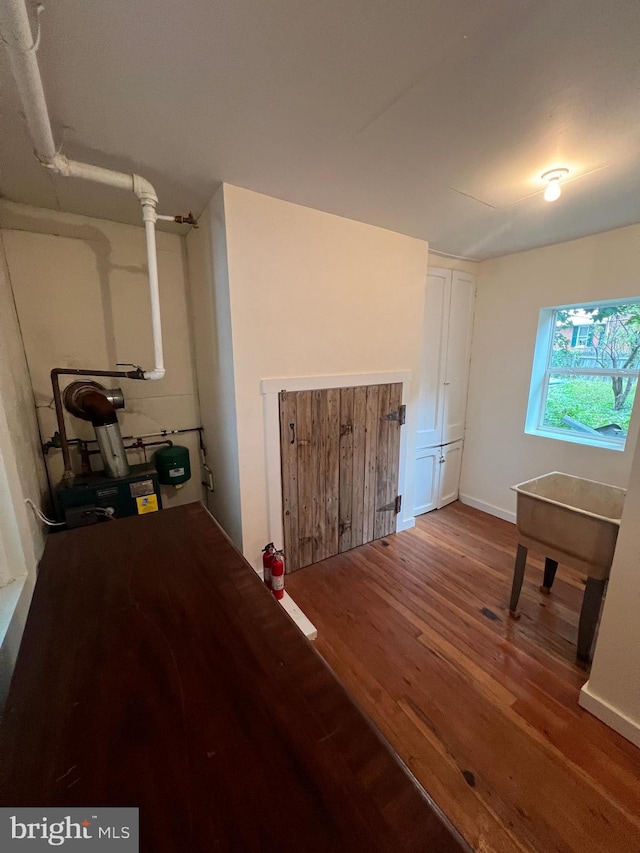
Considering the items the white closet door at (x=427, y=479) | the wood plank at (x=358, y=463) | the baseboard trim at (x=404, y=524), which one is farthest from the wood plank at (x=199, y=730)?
the white closet door at (x=427, y=479)

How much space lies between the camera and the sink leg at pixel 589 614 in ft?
5.20

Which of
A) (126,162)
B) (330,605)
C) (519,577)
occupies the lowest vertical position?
(330,605)

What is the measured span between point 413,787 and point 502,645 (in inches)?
66.5

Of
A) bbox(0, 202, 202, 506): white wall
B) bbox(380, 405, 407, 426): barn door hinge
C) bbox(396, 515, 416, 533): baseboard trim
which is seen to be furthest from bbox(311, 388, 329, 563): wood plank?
Result: bbox(0, 202, 202, 506): white wall

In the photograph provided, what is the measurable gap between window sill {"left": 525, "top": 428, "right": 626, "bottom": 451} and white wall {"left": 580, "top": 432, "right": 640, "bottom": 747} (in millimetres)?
1575

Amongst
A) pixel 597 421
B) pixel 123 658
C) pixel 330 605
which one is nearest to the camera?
pixel 123 658

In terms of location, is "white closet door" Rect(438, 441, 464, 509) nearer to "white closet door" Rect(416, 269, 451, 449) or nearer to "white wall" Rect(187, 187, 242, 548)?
"white closet door" Rect(416, 269, 451, 449)

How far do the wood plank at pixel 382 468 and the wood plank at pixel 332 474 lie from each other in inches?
16.2

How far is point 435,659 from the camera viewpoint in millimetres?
1709

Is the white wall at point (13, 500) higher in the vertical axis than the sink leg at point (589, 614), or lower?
higher

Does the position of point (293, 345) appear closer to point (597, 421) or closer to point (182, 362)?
point (182, 362)

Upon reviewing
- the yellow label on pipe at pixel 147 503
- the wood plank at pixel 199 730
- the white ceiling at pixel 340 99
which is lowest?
the yellow label on pipe at pixel 147 503

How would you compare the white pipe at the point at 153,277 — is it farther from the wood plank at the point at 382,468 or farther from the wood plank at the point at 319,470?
the wood plank at the point at 382,468

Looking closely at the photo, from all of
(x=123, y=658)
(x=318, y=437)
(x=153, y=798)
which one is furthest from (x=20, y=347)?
(x=153, y=798)
